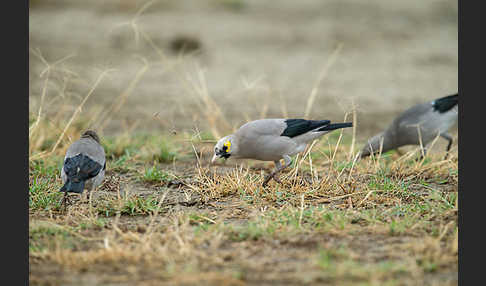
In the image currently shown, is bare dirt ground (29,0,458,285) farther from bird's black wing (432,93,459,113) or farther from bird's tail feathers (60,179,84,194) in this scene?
bird's black wing (432,93,459,113)

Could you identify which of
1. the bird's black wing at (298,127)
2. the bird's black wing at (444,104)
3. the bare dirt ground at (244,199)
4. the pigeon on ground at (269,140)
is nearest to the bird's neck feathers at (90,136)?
the bare dirt ground at (244,199)

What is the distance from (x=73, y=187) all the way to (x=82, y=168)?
0.68ft

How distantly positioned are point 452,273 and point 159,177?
3.13 metres

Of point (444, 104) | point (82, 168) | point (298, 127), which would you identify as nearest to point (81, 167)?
point (82, 168)

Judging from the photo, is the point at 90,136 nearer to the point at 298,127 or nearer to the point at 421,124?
the point at 298,127

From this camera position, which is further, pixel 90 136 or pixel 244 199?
pixel 90 136

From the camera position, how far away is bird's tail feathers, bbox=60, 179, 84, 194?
4.58 m

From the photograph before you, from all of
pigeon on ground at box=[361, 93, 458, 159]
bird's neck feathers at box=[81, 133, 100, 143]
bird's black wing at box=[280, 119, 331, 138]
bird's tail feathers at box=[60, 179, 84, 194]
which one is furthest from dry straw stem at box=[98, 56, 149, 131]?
pigeon on ground at box=[361, 93, 458, 159]

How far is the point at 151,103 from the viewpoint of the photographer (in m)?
10.0

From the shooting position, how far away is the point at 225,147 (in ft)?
17.7

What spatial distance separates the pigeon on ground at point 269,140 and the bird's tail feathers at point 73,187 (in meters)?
1.24

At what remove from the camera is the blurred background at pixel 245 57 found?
9508mm

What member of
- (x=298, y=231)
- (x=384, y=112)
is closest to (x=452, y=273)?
(x=298, y=231)

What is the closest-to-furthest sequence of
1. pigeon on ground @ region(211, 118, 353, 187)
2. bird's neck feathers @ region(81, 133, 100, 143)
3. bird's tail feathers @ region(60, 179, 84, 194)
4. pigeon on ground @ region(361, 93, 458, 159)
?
bird's tail feathers @ region(60, 179, 84, 194)
pigeon on ground @ region(211, 118, 353, 187)
bird's neck feathers @ region(81, 133, 100, 143)
pigeon on ground @ region(361, 93, 458, 159)
